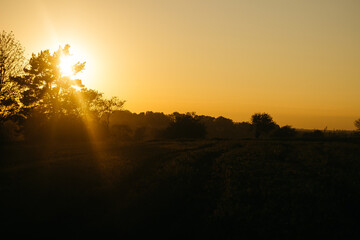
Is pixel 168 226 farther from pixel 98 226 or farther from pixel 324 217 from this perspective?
pixel 324 217

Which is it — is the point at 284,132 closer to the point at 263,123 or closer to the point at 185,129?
the point at 263,123

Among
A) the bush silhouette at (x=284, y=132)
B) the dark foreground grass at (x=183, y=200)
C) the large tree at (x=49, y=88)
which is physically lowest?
the dark foreground grass at (x=183, y=200)

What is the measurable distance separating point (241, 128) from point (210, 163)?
153937mm

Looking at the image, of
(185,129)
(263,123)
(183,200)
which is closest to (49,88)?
(185,129)

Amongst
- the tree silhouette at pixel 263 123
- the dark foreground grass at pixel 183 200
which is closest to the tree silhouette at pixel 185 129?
the tree silhouette at pixel 263 123

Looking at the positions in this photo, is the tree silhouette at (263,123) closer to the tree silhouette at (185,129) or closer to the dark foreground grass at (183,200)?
the tree silhouette at (185,129)

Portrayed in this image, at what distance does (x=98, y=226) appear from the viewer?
44.1ft

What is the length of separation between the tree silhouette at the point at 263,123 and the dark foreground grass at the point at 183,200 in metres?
76.2

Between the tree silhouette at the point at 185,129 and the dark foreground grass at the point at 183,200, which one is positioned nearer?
the dark foreground grass at the point at 183,200

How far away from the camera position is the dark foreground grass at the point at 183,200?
13031 millimetres

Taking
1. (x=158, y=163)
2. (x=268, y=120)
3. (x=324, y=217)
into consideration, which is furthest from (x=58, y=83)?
(x=268, y=120)

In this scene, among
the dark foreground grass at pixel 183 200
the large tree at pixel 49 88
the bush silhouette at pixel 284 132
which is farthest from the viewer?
the bush silhouette at pixel 284 132

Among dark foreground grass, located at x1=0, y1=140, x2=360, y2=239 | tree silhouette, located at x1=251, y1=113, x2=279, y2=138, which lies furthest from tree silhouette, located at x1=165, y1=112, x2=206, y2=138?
dark foreground grass, located at x1=0, y1=140, x2=360, y2=239

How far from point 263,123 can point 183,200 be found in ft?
296
